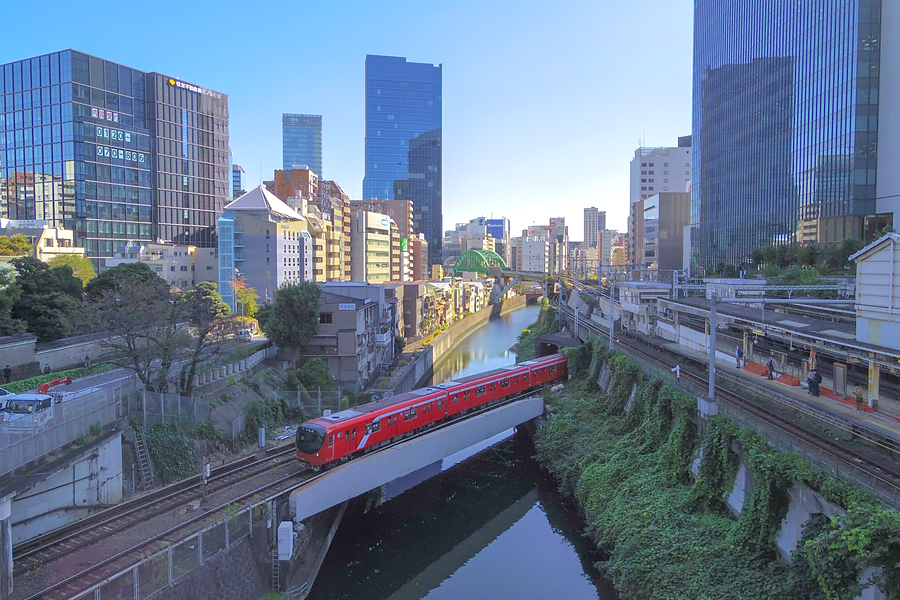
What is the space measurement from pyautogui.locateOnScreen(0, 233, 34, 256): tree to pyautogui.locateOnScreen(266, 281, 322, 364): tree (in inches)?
597

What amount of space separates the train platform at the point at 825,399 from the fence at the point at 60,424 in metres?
16.9

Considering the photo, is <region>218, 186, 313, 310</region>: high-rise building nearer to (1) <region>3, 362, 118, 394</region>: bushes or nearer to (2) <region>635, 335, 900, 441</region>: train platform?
(1) <region>3, 362, 118, 394</region>: bushes

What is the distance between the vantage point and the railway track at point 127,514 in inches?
459

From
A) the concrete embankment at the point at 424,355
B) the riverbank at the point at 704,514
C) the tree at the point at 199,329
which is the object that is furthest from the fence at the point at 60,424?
the concrete embankment at the point at 424,355

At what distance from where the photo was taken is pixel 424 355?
42500mm

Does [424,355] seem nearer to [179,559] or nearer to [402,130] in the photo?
[179,559]

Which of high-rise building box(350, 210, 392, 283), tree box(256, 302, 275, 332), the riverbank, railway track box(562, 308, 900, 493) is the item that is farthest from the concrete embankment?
railway track box(562, 308, 900, 493)

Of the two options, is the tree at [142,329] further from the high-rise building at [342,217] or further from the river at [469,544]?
the high-rise building at [342,217]

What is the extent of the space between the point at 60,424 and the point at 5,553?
322cm

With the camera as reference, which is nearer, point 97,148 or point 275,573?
point 275,573

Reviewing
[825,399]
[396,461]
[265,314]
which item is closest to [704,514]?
[825,399]

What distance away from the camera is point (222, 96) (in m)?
58.3

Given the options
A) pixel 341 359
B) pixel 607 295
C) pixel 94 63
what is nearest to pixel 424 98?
pixel 94 63

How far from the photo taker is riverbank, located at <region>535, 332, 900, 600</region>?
31.6 ft
